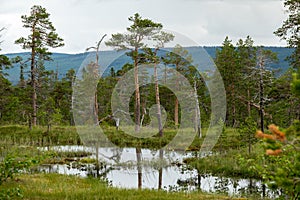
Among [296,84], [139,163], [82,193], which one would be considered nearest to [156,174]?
[139,163]

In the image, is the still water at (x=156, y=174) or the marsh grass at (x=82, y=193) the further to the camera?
the still water at (x=156, y=174)

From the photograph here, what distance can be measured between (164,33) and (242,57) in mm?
17183

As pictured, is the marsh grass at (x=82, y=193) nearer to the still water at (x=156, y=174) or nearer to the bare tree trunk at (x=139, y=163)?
the still water at (x=156, y=174)

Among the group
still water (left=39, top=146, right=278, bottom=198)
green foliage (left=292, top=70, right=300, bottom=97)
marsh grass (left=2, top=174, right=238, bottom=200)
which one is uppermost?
green foliage (left=292, top=70, right=300, bottom=97)

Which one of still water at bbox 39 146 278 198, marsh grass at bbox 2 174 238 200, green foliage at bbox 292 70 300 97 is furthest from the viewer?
still water at bbox 39 146 278 198

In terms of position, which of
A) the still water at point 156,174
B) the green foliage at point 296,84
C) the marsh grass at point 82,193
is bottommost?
the still water at point 156,174

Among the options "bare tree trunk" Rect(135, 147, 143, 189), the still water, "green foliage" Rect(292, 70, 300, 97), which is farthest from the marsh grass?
"green foliage" Rect(292, 70, 300, 97)

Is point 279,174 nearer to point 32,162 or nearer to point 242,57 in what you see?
point 32,162

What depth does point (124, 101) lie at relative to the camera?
44.9 metres

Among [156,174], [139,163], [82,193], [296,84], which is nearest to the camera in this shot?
[296,84]

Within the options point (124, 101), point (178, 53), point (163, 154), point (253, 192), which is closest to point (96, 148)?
point (163, 154)

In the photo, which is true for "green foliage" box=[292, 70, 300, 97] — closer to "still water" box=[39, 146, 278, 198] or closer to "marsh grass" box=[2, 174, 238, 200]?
"marsh grass" box=[2, 174, 238, 200]

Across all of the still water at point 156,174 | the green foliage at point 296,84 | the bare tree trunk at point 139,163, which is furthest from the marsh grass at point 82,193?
the green foliage at point 296,84

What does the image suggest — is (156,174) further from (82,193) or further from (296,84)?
(296,84)
